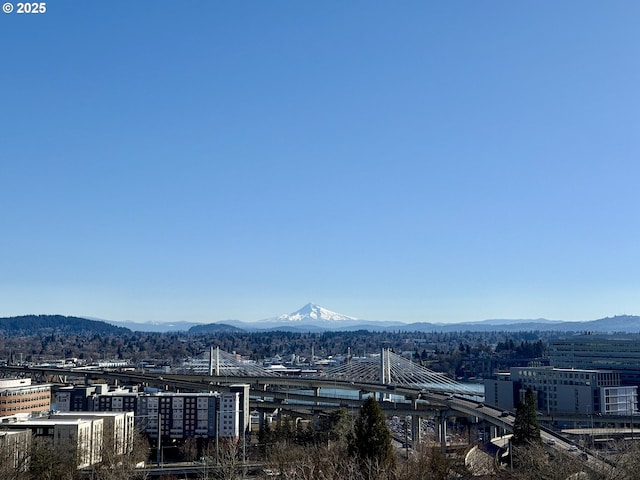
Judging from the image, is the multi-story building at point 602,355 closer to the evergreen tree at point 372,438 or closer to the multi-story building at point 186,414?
the multi-story building at point 186,414

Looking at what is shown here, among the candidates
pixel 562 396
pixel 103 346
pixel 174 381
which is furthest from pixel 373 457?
pixel 103 346

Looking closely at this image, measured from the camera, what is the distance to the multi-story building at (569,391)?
2797 cm

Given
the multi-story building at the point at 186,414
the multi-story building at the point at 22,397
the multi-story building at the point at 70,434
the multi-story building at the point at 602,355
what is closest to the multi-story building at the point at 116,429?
the multi-story building at the point at 70,434

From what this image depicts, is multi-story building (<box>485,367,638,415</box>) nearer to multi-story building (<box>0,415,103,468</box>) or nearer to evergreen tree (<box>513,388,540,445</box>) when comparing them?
evergreen tree (<box>513,388,540,445</box>)

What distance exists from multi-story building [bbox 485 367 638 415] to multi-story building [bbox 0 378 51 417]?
16598 millimetres

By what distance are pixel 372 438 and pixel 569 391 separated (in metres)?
18.8

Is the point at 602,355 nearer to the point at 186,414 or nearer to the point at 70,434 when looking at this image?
the point at 186,414

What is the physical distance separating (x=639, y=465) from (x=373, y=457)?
3703 millimetres

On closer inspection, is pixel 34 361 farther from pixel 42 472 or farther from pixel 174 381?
pixel 42 472

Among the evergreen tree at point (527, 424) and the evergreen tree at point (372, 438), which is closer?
the evergreen tree at point (372, 438)

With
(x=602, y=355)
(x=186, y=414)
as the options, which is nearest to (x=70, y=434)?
(x=186, y=414)

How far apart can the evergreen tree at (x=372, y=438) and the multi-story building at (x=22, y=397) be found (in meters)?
16.5

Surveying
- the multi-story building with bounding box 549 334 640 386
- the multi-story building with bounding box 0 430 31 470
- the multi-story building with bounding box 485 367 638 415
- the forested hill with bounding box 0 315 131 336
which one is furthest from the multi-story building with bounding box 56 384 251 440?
the forested hill with bounding box 0 315 131 336

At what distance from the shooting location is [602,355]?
3444cm
